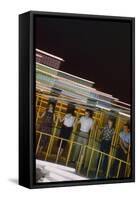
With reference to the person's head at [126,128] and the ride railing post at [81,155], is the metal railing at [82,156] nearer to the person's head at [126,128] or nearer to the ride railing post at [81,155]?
the ride railing post at [81,155]

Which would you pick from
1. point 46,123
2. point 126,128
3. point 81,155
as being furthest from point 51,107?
point 126,128

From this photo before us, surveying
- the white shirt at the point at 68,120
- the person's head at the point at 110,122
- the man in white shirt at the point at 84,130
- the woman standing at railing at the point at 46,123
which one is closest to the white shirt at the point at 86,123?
the man in white shirt at the point at 84,130

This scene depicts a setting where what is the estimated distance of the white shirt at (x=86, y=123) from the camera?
27.9 ft

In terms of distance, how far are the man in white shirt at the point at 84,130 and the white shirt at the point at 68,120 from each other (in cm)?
9

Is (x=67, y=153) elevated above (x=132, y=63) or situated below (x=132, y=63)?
below

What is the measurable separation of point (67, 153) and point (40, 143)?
348 millimetres

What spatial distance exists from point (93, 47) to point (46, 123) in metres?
1.03

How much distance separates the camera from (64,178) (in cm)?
844

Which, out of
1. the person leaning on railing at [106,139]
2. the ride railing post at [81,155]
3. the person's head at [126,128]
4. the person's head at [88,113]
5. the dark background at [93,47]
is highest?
the dark background at [93,47]

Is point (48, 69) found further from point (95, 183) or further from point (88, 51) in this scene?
point (95, 183)

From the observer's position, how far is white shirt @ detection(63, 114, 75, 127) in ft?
27.6

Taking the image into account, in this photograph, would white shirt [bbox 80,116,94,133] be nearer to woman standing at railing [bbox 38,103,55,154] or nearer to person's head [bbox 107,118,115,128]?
person's head [bbox 107,118,115,128]

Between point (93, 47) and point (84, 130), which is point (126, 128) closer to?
point (84, 130)

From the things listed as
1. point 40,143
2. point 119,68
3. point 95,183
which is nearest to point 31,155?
point 40,143
